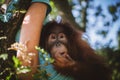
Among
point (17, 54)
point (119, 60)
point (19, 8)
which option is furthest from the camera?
point (119, 60)

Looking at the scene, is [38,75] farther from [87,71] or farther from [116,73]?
[116,73]

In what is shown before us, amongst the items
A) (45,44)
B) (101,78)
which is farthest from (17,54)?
(101,78)

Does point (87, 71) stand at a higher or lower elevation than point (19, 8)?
lower

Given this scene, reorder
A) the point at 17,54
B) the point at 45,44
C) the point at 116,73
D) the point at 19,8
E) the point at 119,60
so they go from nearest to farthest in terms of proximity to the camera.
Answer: the point at 17,54
the point at 19,8
the point at 45,44
the point at 119,60
the point at 116,73

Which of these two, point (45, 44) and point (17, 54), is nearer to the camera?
point (17, 54)

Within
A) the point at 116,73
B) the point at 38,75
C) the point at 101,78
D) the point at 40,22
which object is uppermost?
the point at 40,22

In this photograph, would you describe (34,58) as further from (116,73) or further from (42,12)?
(116,73)

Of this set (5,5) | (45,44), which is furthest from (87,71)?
(5,5)

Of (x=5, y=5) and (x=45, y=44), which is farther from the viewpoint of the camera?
(x=45, y=44)

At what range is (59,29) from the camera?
2.98 metres

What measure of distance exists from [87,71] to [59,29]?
18.8 inches

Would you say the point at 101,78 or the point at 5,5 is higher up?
the point at 5,5

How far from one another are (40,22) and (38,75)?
2.20 feet

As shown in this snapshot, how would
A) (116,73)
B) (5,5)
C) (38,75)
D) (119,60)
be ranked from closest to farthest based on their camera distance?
(38,75) → (5,5) → (119,60) → (116,73)
